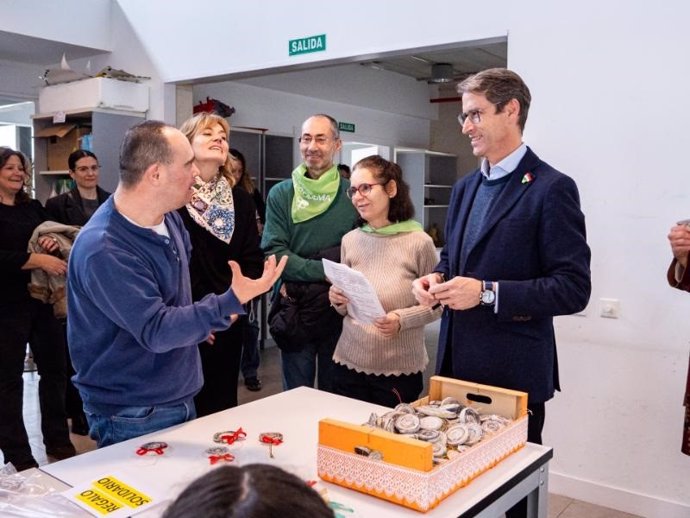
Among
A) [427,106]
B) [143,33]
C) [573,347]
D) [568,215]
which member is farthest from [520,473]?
[427,106]

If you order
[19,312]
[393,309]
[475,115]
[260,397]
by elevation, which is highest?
[475,115]

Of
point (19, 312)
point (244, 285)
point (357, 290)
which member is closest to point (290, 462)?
point (244, 285)

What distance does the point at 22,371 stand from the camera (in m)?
3.22

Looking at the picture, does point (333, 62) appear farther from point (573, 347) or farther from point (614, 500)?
point (614, 500)

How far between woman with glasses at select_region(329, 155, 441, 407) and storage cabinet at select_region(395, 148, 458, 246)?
6036 mm

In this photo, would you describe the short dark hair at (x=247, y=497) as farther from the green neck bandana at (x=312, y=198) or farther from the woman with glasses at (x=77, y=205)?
the woman with glasses at (x=77, y=205)

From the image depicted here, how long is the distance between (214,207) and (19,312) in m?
1.36

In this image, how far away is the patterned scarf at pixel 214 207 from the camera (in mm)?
2420

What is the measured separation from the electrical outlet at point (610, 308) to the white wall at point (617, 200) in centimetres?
3

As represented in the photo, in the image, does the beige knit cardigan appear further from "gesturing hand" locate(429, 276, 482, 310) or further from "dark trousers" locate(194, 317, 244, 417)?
"gesturing hand" locate(429, 276, 482, 310)

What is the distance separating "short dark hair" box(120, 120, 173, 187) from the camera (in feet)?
5.56

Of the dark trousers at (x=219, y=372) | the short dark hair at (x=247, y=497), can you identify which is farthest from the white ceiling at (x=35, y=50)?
the short dark hair at (x=247, y=497)

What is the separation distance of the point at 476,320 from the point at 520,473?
1.61ft

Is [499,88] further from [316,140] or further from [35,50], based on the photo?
[35,50]
